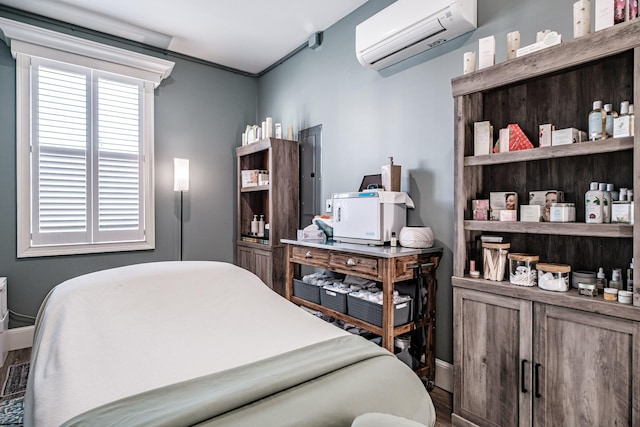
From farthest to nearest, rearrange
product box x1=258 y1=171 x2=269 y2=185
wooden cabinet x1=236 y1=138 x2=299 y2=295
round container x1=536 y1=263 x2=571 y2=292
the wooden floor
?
product box x1=258 y1=171 x2=269 y2=185 → wooden cabinet x1=236 y1=138 x2=299 y2=295 → the wooden floor → round container x1=536 y1=263 x2=571 y2=292

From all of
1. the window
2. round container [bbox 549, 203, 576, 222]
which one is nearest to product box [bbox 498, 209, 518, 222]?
round container [bbox 549, 203, 576, 222]

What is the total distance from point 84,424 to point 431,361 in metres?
2.02

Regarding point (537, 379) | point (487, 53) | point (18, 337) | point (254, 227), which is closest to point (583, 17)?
point (487, 53)

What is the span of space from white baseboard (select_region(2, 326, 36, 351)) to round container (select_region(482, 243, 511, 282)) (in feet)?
11.7

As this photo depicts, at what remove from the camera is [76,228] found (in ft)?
10.3

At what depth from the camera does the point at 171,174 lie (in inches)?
147

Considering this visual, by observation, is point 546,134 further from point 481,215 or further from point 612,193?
point 481,215

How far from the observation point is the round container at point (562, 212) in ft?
5.16

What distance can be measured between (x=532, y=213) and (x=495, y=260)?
0.30 m

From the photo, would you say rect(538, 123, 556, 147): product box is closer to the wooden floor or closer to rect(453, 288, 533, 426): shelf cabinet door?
rect(453, 288, 533, 426): shelf cabinet door

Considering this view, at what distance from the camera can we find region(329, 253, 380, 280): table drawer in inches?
82.9

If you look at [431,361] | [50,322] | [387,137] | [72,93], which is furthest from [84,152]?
[431,361]

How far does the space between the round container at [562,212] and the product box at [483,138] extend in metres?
0.43

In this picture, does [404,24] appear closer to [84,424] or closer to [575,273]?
[575,273]
